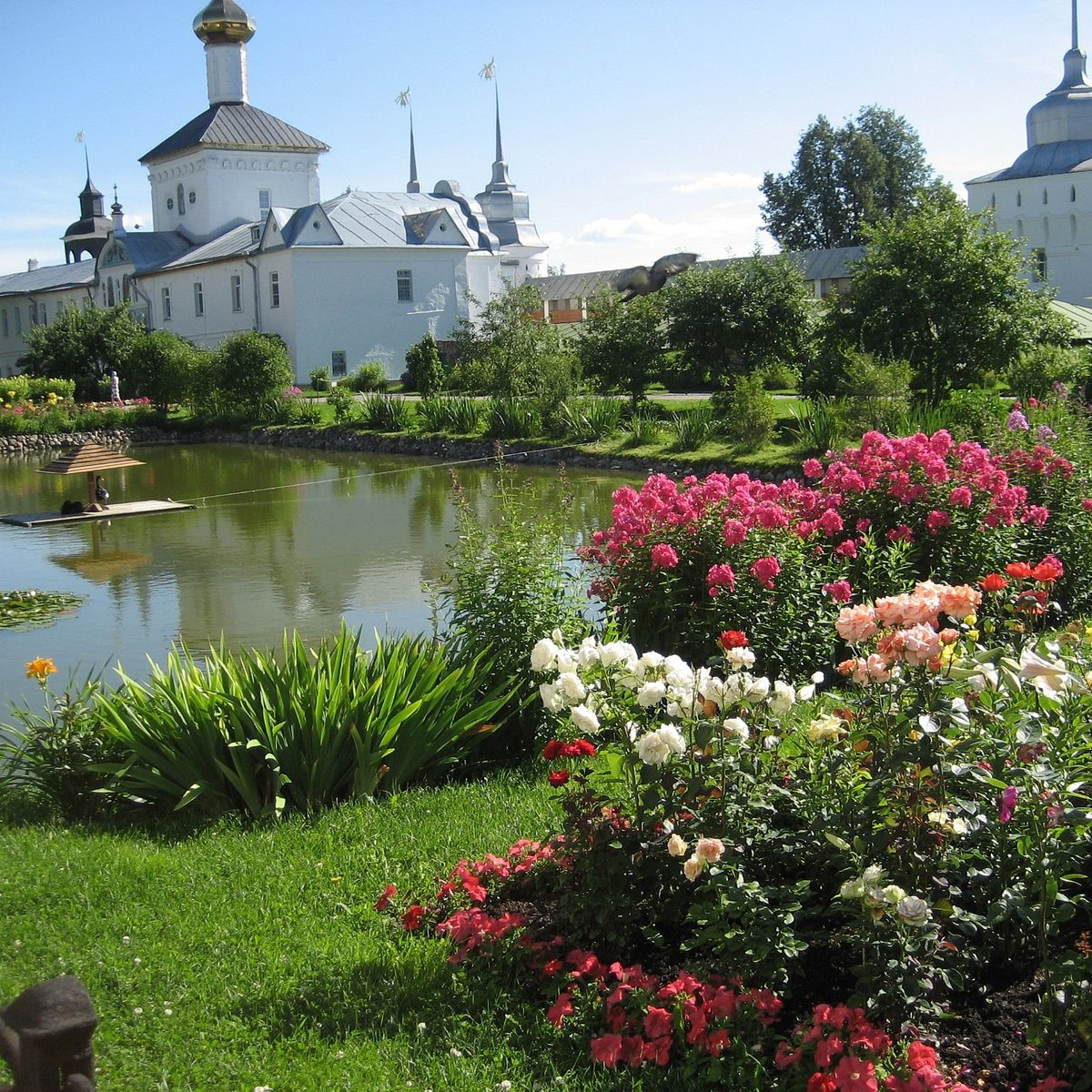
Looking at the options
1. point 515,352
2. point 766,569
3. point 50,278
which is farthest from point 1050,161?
point 766,569

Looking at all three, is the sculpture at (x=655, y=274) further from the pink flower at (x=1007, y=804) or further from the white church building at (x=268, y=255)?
the pink flower at (x=1007, y=804)

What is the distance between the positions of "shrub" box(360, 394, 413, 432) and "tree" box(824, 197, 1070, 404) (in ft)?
42.9

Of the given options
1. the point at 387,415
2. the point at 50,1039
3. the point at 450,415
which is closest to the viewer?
the point at 50,1039

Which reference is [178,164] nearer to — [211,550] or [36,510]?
[36,510]

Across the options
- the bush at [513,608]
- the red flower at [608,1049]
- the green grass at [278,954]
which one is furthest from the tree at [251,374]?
the red flower at [608,1049]

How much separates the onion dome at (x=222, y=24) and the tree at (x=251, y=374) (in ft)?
85.6

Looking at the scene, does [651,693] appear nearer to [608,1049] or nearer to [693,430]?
[608,1049]

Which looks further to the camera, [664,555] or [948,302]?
[948,302]

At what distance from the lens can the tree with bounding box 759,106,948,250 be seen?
6356 cm

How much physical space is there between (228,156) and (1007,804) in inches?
2150

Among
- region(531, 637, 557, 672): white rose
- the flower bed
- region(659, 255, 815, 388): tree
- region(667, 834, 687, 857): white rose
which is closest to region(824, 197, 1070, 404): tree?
region(659, 255, 815, 388): tree

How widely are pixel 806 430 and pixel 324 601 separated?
11229mm

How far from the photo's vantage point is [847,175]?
64125 mm

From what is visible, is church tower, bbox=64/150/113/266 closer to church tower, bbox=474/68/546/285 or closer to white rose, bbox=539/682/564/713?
church tower, bbox=474/68/546/285
